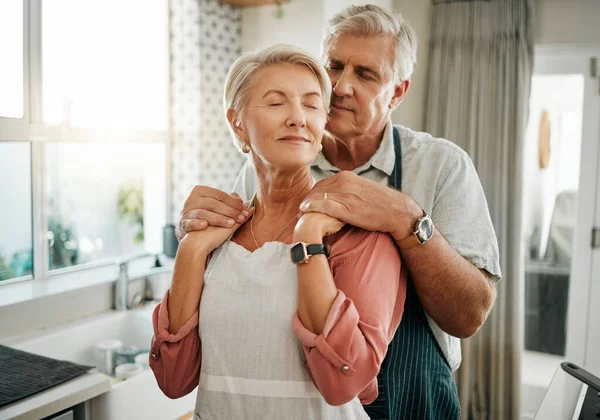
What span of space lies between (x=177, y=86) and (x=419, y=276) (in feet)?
7.84

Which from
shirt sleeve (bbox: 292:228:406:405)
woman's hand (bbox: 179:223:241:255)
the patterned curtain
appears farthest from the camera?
the patterned curtain

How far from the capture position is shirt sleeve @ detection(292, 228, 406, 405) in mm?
949

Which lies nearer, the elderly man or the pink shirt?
the pink shirt

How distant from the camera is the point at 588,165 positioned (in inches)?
128

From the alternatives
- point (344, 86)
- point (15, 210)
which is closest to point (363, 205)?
point (344, 86)

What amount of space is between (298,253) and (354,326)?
0.16m

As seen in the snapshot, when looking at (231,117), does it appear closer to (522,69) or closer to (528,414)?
(522,69)

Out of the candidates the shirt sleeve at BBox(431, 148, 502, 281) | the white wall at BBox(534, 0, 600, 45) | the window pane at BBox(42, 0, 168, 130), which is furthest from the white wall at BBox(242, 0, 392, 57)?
the shirt sleeve at BBox(431, 148, 502, 281)

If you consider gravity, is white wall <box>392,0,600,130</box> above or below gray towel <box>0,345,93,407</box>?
above

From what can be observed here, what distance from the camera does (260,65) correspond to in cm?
115

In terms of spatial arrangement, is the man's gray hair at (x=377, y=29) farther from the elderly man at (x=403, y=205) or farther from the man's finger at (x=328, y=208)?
the man's finger at (x=328, y=208)

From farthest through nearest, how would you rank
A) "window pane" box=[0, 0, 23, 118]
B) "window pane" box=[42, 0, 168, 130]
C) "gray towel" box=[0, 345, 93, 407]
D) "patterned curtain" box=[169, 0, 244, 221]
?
"patterned curtain" box=[169, 0, 244, 221], "window pane" box=[42, 0, 168, 130], "window pane" box=[0, 0, 23, 118], "gray towel" box=[0, 345, 93, 407]

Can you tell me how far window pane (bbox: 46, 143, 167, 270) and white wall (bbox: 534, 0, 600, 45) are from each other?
2268 millimetres

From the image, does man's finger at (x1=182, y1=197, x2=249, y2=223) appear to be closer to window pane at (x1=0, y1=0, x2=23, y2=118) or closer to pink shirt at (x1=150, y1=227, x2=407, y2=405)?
pink shirt at (x1=150, y1=227, x2=407, y2=405)
